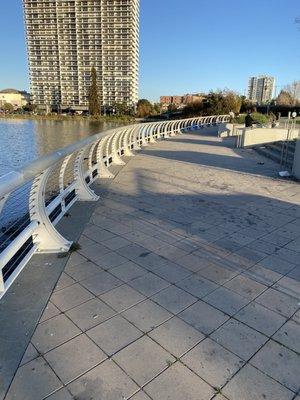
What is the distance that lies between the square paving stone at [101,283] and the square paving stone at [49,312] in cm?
39

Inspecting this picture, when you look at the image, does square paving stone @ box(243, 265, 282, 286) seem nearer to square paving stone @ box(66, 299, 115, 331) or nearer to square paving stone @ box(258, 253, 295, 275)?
square paving stone @ box(258, 253, 295, 275)

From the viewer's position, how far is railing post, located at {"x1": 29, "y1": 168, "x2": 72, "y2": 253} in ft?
12.2

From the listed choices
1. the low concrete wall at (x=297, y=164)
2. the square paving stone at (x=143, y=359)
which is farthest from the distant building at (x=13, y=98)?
the square paving stone at (x=143, y=359)

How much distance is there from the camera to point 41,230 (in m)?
3.84

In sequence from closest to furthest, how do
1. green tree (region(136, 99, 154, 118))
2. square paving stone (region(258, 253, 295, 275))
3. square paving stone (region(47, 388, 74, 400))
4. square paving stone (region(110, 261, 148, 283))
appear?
square paving stone (region(47, 388, 74, 400)), square paving stone (region(110, 261, 148, 283)), square paving stone (region(258, 253, 295, 275)), green tree (region(136, 99, 154, 118))

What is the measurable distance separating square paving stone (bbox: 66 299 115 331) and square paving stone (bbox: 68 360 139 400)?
0.47 meters

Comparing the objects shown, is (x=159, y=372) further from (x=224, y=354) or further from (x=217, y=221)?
(x=217, y=221)

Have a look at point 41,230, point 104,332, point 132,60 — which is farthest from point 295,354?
point 132,60

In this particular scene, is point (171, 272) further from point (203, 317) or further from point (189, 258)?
point (203, 317)

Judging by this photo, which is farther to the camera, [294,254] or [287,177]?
[287,177]

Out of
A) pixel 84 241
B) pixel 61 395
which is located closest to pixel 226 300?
pixel 61 395

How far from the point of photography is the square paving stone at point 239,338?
2355mm

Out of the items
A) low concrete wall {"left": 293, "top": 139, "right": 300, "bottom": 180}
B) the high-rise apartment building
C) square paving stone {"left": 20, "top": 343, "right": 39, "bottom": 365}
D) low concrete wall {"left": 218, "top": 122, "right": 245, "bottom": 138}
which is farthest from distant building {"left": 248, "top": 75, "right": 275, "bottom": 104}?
square paving stone {"left": 20, "top": 343, "right": 39, "bottom": 365}

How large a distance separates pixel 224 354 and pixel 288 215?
150 inches
